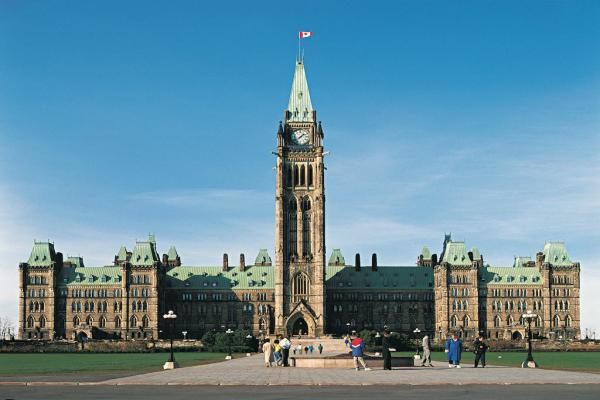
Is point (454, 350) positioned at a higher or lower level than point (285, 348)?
lower

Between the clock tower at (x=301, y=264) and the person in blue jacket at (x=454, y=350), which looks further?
the clock tower at (x=301, y=264)

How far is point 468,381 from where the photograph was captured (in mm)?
47969

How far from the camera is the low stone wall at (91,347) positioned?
5773 inches

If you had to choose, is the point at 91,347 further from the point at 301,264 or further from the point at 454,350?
the point at 454,350

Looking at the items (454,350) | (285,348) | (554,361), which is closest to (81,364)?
(285,348)

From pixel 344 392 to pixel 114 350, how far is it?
11097 cm

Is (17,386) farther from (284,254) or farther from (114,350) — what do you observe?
(284,254)

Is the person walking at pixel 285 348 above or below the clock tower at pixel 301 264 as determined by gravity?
below

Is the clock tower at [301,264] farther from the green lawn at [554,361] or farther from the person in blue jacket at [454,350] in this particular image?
the person in blue jacket at [454,350]

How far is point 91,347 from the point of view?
152 meters

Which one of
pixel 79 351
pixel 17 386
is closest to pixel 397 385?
pixel 17 386

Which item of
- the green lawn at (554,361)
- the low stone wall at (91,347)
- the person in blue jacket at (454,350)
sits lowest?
the low stone wall at (91,347)

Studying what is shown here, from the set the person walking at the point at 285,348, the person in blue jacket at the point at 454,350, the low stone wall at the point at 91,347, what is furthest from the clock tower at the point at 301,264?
the person in blue jacket at the point at 454,350

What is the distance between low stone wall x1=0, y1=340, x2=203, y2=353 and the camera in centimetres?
14662
